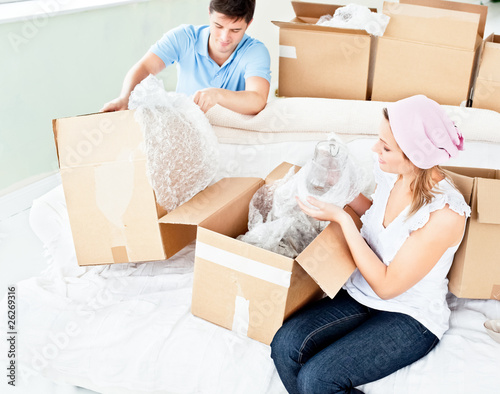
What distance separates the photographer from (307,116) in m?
1.74

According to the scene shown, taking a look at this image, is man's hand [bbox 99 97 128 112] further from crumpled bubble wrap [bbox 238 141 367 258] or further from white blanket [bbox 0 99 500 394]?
crumpled bubble wrap [bbox 238 141 367 258]

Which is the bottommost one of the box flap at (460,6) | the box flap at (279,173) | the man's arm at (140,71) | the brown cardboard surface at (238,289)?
the brown cardboard surface at (238,289)

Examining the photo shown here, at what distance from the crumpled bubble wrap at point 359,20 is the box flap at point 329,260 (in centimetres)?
86

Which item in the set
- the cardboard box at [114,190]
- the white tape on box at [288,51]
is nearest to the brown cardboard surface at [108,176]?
the cardboard box at [114,190]

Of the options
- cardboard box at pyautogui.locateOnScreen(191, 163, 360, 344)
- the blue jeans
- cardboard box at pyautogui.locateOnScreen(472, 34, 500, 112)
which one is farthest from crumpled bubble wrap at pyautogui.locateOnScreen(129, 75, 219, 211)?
cardboard box at pyautogui.locateOnScreen(472, 34, 500, 112)

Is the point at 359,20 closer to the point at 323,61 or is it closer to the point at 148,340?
the point at 323,61

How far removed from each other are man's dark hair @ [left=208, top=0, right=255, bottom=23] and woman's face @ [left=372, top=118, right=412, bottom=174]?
0.80 metres

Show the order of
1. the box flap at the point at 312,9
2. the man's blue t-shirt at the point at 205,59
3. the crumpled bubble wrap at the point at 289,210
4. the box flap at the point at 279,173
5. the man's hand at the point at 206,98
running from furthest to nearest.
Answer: the box flap at the point at 312,9 < the man's blue t-shirt at the point at 205,59 < the man's hand at the point at 206,98 < the box flap at the point at 279,173 < the crumpled bubble wrap at the point at 289,210

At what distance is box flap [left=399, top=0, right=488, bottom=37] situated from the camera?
171 cm

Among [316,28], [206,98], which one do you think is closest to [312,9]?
[316,28]

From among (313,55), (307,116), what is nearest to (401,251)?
(307,116)

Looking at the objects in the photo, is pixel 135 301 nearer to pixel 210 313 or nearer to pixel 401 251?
pixel 210 313

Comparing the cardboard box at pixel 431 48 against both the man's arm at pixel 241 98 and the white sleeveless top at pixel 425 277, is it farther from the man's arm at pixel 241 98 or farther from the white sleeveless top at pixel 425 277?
the white sleeveless top at pixel 425 277

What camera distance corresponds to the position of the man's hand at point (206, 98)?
1.64 meters
